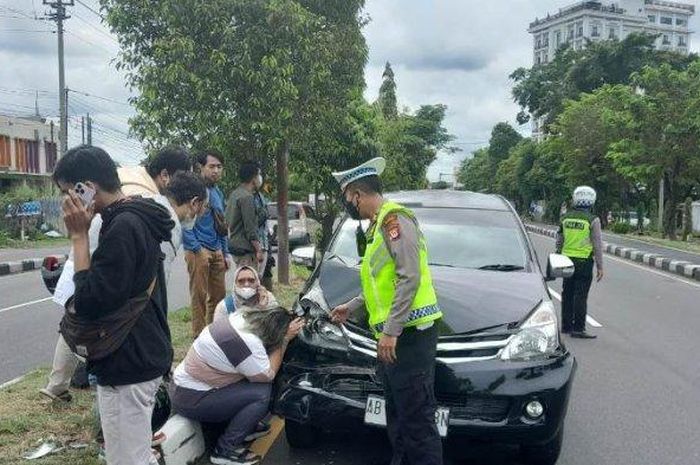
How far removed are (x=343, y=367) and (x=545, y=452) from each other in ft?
4.16

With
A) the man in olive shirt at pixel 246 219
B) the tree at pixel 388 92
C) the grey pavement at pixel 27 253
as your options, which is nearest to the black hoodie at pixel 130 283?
the man in olive shirt at pixel 246 219

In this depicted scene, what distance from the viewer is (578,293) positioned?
8.58m

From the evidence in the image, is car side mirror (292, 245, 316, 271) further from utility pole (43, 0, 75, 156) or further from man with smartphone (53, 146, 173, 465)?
utility pole (43, 0, 75, 156)

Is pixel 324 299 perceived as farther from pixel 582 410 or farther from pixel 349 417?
pixel 582 410

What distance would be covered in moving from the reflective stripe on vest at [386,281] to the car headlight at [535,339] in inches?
27.7

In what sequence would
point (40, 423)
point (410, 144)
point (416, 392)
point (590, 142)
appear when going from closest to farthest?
point (416, 392)
point (40, 423)
point (410, 144)
point (590, 142)

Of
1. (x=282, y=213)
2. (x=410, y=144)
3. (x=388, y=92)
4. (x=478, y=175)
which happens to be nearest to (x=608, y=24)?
(x=478, y=175)

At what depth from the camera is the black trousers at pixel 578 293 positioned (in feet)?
28.2

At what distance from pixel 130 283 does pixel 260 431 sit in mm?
2511

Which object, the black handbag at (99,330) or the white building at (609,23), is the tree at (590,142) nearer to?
the black handbag at (99,330)

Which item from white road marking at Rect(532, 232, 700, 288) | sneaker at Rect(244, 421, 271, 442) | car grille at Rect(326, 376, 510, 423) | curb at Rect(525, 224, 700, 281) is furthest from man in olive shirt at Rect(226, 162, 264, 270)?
white road marking at Rect(532, 232, 700, 288)

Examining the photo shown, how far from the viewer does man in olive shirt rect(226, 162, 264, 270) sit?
7.36 meters

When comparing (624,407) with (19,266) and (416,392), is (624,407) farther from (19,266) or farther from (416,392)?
(19,266)

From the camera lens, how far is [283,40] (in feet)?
27.0
